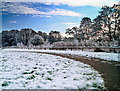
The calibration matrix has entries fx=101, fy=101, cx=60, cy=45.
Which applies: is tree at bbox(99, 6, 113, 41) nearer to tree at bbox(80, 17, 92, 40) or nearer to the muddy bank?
tree at bbox(80, 17, 92, 40)

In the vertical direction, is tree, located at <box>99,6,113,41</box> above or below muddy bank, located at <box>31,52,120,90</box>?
above

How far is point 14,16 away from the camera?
1123cm

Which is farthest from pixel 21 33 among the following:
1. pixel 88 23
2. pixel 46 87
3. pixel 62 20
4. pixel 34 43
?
pixel 46 87

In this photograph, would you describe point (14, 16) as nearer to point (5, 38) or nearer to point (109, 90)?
point (109, 90)

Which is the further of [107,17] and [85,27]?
[85,27]

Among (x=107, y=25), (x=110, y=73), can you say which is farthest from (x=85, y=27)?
(x=110, y=73)

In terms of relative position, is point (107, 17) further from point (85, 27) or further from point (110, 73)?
point (110, 73)

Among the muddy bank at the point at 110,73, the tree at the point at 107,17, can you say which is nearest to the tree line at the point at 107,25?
the tree at the point at 107,17

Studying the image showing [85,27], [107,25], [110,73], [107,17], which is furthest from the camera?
[85,27]

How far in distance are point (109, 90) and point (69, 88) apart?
37.9 inches

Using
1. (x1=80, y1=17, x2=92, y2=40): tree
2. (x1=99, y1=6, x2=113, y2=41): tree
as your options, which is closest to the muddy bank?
(x1=99, y1=6, x2=113, y2=41): tree

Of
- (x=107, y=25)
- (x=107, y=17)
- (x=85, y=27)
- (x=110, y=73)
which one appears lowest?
(x=110, y=73)

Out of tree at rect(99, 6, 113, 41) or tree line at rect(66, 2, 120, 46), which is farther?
tree at rect(99, 6, 113, 41)

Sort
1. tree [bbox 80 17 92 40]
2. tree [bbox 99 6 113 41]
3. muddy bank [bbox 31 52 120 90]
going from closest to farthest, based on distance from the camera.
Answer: muddy bank [bbox 31 52 120 90]
tree [bbox 99 6 113 41]
tree [bbox 80 17 92 40]
